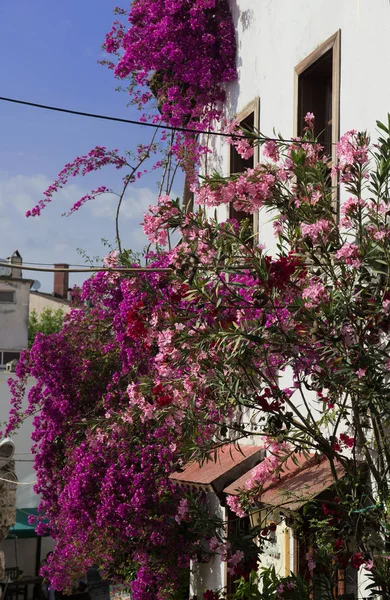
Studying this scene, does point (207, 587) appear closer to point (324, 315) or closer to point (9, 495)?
point (9, 495)

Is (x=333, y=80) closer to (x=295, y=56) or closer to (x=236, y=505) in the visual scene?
(x=295, y=56)

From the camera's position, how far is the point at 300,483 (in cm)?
820

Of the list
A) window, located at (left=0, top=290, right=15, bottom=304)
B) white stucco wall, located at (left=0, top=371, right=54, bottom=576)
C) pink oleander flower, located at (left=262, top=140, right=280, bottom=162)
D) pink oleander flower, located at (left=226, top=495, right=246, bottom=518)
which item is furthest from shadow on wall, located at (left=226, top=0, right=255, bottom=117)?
window, located at (left=0, top=290, right=15, bottom=304)

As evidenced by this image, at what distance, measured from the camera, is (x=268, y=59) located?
11312 mm

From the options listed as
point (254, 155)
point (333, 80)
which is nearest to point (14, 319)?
point (254, 155)

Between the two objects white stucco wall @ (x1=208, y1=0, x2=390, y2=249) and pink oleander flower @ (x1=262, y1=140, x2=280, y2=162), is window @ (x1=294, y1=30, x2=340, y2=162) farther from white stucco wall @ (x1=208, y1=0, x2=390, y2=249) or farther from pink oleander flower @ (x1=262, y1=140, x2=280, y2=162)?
pink oleander flower @ (x1=262, y1=140, x2=280, y2=162)

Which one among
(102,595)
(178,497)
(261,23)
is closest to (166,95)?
(261,23)

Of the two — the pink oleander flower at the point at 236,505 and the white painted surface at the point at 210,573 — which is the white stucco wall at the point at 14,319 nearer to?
the white painted surface at the point at 210,573

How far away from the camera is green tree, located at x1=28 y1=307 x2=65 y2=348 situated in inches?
2409

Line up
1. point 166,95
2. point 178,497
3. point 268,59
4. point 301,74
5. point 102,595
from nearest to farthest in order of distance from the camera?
point 301,74 < point 268,59 < point 178,497 < point 166,95 < point 102,595

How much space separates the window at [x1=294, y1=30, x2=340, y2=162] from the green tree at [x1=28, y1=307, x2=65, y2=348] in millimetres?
51418

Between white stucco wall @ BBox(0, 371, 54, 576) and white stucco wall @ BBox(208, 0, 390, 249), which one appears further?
white stucco wall @ BBox(0, 371, 54, 576)

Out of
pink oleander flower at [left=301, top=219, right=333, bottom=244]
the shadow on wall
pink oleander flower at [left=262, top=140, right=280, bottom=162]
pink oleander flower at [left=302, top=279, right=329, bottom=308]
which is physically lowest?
pink oleander flower at [left=302, top=279, right=329, bottom=308]

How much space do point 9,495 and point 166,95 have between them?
6039mm
